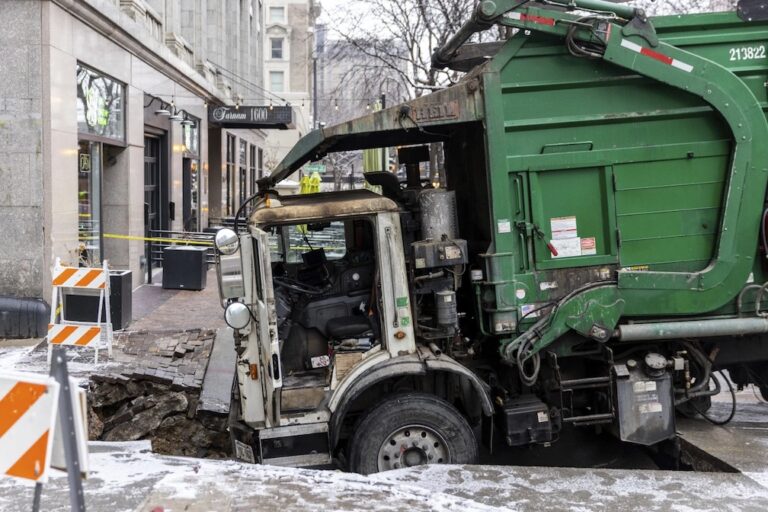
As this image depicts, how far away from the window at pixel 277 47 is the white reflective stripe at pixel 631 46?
76.4 meters

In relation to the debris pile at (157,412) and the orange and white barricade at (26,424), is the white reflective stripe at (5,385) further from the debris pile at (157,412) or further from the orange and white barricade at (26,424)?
the debris pile at (157,412)

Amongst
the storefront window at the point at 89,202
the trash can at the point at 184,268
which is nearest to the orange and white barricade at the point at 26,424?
the storefront window at the point at 89,202

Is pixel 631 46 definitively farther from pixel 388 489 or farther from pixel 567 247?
pixel 388 489

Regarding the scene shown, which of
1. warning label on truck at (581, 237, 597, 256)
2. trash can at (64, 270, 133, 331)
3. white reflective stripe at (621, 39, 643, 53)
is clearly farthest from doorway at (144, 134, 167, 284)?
white reflective stripe at (621, 39, 643, 53)

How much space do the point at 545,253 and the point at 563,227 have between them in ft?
0.77

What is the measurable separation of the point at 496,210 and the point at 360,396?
1666mm

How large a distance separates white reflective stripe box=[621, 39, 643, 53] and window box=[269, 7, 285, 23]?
77.8m

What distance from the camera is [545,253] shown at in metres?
5.62

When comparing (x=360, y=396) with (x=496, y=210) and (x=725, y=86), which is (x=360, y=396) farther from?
(x=725, y=86)

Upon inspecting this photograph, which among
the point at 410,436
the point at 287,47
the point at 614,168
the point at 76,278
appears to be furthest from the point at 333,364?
the point at 287,47

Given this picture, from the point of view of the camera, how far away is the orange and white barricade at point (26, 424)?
10.8ft

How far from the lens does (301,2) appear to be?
77.1m

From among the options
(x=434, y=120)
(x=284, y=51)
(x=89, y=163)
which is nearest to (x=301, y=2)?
(x=284, y=51)

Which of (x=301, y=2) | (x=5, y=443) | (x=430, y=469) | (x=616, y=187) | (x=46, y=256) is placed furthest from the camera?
(x=301, y=2)
